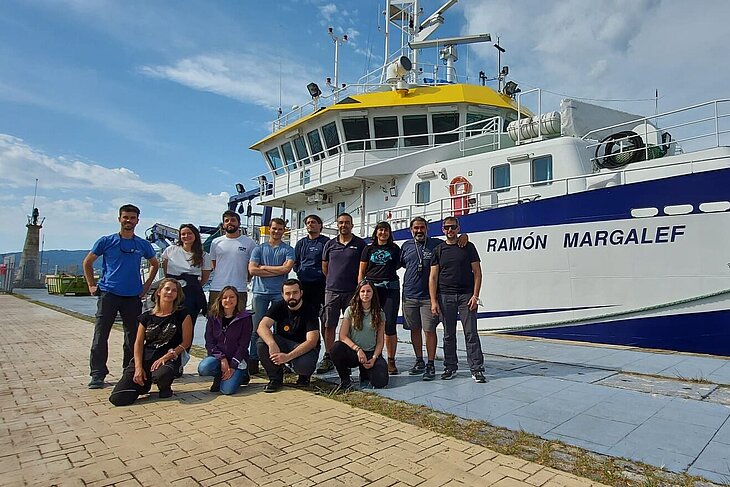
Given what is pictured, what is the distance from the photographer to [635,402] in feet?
11.9

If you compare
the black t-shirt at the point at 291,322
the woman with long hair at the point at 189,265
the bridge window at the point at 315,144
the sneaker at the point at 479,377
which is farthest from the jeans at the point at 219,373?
the bridge window at the point at 315,144

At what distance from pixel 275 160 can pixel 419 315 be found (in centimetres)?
1128

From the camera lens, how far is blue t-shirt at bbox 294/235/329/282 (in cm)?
475

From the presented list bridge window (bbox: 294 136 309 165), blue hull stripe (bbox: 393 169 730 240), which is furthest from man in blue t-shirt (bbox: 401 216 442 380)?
bridge window (bbox: 294 136 309 165)

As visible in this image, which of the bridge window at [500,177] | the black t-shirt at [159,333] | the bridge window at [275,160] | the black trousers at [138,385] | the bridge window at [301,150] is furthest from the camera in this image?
the bridge window at [275,160]

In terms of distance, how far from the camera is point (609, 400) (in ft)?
12.2

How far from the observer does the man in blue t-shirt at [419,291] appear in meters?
4.66

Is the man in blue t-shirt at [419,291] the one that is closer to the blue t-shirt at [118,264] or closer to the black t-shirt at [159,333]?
the black t-shirt at [159,333]

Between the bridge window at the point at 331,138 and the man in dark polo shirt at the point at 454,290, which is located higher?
the bridge window at the point at 331,138

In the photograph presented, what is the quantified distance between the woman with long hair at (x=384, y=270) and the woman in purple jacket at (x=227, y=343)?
122 cm

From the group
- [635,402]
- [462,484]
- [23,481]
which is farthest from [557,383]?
[23,481]

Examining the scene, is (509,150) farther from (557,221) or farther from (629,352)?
(629,352)

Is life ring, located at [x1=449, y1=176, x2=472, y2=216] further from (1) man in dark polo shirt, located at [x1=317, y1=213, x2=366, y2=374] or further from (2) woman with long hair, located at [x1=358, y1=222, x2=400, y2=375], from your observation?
(1) man in dark polo shirt, located at [x1=317, y1=213, x2=366, y2=374]

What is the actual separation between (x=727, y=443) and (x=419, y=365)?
103 inches
